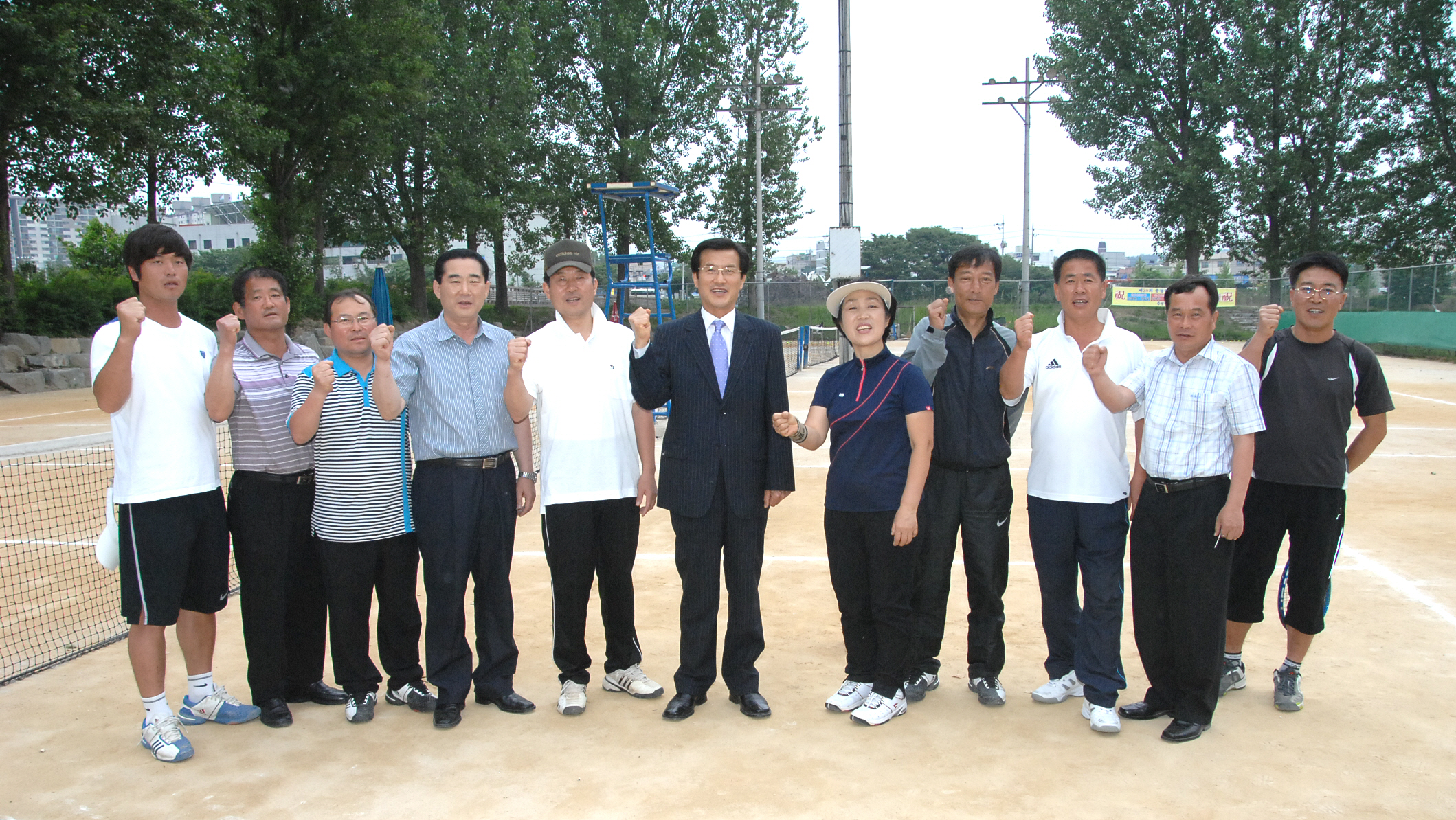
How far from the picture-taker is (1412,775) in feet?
11.5

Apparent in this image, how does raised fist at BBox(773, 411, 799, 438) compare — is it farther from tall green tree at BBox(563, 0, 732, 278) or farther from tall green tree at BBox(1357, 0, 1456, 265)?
tall green tree at BBox(1357, 0, 1456, 265)

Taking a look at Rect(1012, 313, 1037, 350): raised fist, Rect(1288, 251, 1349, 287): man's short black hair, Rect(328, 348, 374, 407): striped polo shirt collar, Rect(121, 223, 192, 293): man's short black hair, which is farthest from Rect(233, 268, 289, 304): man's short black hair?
Rect(1288, 251, 1349, 287): man's short black hair

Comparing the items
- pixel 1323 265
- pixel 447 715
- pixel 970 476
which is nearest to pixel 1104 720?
pixel 970 476

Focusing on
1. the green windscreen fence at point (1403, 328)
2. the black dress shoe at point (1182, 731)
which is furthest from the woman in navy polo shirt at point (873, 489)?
the green windscreen fence at point (1403, 328)

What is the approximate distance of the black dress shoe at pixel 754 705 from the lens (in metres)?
4.14

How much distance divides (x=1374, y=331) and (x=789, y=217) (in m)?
22.8

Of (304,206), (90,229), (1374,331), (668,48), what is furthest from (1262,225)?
(90,229)

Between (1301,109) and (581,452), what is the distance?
1614 inches

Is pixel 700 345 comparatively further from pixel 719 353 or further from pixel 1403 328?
pixel 1403 328

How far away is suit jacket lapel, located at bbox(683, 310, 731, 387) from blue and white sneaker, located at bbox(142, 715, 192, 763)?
8.45ft

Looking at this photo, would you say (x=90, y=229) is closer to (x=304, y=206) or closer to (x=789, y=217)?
(x=304, y=206)

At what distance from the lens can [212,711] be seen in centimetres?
414

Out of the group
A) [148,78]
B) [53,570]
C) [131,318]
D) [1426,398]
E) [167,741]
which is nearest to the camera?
[131,318]

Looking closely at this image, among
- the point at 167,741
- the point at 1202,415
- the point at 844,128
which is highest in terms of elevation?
the point at 844,128
